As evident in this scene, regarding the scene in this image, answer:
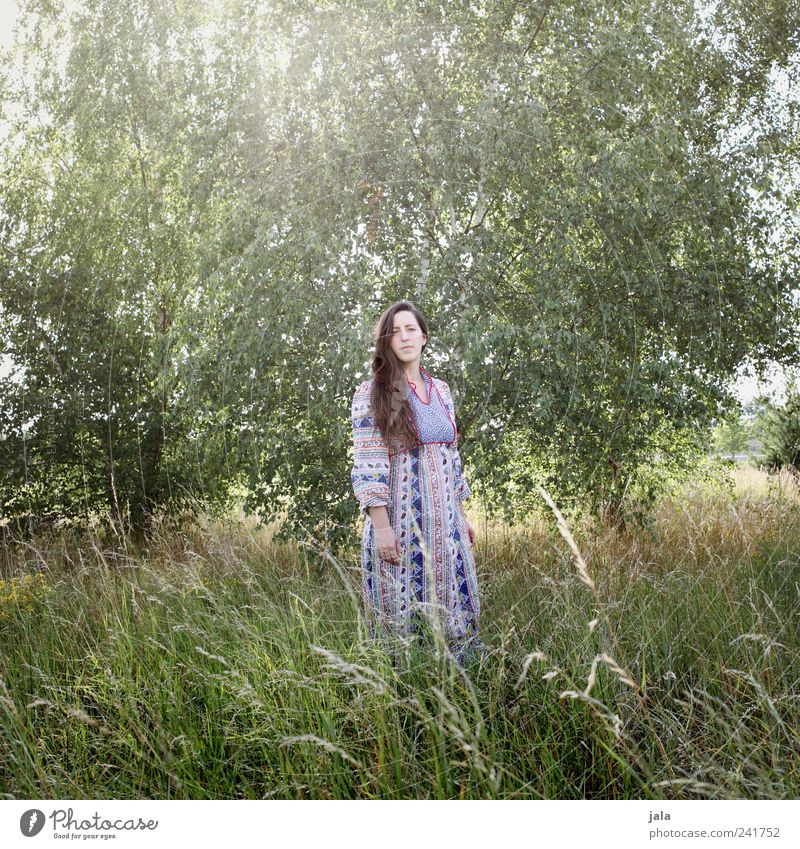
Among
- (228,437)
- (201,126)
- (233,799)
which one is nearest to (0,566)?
(228,437)

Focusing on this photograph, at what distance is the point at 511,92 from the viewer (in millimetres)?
4406

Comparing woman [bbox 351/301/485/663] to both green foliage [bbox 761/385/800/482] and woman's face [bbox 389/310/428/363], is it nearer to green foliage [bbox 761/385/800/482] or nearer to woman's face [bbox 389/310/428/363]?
woman's face [bbox 389/310/428/363]

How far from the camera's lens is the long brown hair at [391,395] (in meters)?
2.83

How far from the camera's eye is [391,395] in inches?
112

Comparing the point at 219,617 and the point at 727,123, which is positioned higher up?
the point at 727,123

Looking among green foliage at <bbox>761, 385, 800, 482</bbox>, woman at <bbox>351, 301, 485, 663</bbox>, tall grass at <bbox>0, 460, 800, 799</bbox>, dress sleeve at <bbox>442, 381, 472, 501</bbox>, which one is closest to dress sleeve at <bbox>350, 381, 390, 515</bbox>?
woman at <bbox>351, 301, 485, 663</bbox>

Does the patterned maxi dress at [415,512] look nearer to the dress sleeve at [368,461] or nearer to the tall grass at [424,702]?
the dress sleeve at [368,461]

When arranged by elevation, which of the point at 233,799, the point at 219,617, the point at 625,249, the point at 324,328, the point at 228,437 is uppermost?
the point at 625,249

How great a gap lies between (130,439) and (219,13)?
3451 millimetres

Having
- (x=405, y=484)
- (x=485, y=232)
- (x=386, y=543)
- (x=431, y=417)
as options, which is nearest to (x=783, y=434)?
(x=485, y=232)

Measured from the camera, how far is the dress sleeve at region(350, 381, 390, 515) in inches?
111

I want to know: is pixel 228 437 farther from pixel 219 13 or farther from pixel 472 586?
pixel 219 13
